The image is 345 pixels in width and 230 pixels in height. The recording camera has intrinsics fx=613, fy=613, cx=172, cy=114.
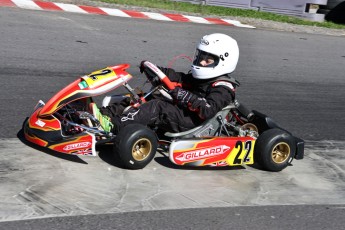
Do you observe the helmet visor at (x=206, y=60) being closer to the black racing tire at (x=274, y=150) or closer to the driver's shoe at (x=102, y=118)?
the black racing tire at (x=274, y=150)

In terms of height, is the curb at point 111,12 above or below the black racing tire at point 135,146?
above

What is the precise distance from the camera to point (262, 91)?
7.05m

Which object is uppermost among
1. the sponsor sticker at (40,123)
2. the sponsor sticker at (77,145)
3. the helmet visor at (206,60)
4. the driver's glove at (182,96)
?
the helmet visor at (206,60)

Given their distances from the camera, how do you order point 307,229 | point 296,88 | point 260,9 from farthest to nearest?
1. point 260,9
2. point 296,88
3. point 307,229

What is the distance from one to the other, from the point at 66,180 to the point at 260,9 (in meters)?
9.47

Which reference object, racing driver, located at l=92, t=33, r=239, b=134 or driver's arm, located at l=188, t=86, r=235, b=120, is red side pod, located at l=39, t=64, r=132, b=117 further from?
driver's arm, located at l=188, t=86, r=235, b=120

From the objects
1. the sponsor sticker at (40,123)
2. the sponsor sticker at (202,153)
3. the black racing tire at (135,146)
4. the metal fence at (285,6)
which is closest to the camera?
the black racing tire at (135,146)

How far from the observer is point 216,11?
11945 mm

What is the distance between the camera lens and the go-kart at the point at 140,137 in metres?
4.20

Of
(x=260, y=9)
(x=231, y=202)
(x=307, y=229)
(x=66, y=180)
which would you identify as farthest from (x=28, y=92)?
(x=260, y=9)

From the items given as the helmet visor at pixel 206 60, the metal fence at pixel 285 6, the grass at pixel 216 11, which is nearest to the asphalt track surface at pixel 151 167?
the helmet visor at pixel 206 60

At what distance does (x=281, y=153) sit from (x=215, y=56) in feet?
2.93

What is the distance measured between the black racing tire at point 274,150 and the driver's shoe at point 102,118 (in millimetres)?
1104

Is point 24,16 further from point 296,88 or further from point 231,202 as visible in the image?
point 231,202
